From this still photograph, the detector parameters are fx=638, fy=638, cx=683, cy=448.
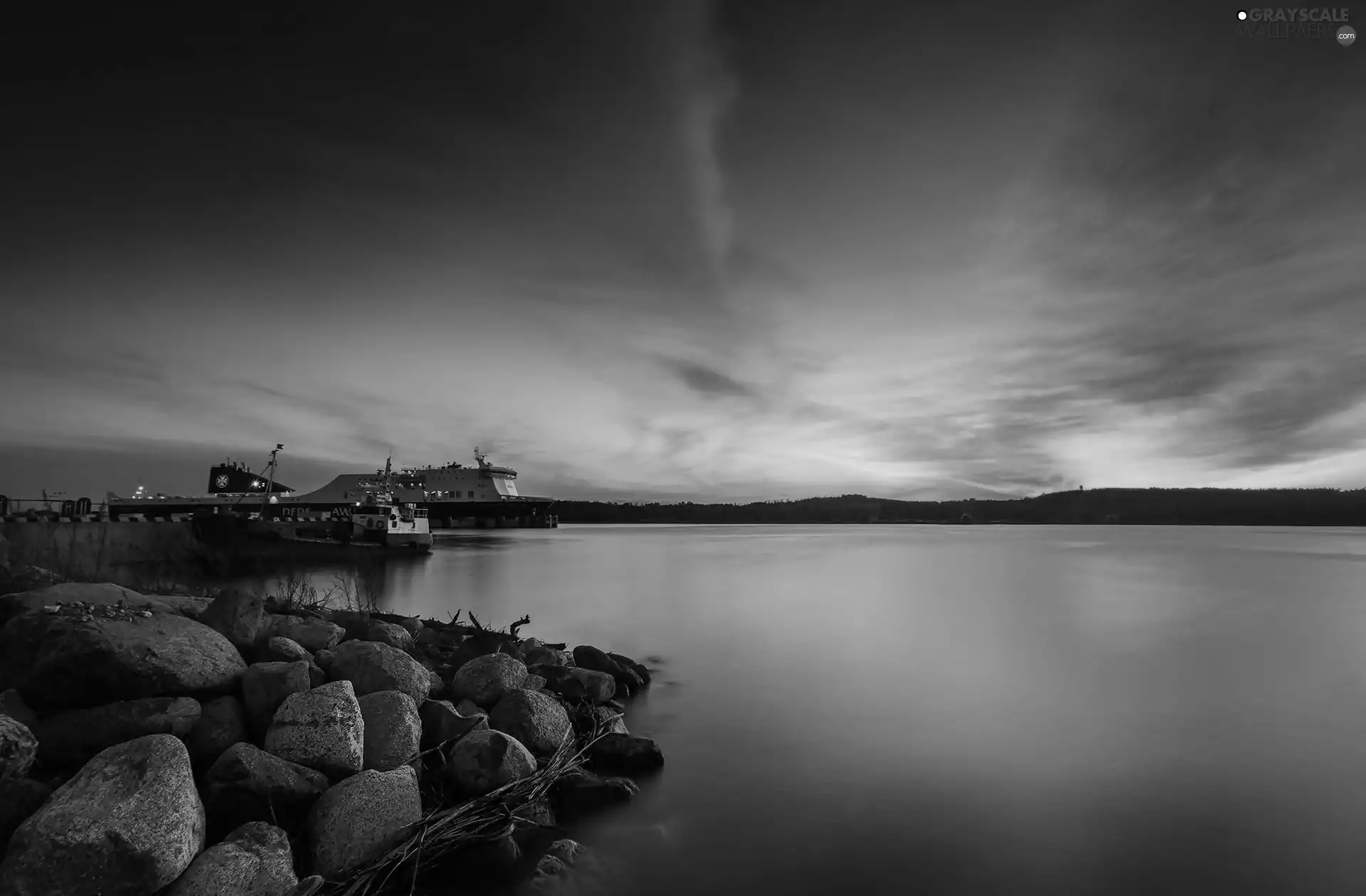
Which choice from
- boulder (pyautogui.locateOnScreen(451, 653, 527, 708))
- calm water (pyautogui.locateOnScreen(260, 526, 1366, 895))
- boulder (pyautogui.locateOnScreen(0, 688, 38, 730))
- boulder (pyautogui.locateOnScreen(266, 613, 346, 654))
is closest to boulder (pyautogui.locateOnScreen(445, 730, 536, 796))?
calm water (pyautogui.locateOnScreen(260, 526, 1366, 895))

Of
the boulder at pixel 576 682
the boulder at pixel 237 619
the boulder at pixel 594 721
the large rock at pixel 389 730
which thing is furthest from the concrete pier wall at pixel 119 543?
the large rock at pixel 389 730

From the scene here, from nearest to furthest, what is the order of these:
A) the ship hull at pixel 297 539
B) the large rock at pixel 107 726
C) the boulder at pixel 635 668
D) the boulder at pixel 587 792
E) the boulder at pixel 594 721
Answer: the large rock at pixel 107 726 → the boulder at pixel 587 792 → the boulder at pixel 594 721 → the boulder at pixel 635 668 → the ship hull at pixel 297 539

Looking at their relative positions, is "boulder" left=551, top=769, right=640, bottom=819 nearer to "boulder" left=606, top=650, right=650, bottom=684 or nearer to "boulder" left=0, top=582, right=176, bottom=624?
"boulder" left=0, top=582, right=176, bottom=624

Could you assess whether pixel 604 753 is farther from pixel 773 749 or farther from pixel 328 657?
pixel 328 657

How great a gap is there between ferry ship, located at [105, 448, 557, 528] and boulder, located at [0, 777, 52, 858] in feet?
260

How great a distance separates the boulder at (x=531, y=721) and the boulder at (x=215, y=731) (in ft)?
7.19

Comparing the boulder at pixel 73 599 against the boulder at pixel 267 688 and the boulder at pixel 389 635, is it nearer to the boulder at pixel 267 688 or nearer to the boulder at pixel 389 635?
the boulder at pixel 267 688

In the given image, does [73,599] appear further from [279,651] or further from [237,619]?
[279,651]

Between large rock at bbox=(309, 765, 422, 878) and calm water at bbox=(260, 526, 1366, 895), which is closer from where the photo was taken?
large rock at bbox=(309, 765, 422, 878)

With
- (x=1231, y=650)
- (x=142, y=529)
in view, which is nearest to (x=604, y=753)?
(x=1231, y=650)

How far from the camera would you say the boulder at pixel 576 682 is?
828 cm

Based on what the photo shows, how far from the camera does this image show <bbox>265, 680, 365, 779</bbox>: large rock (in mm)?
4848

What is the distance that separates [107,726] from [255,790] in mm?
1286

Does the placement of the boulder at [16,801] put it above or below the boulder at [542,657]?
above
